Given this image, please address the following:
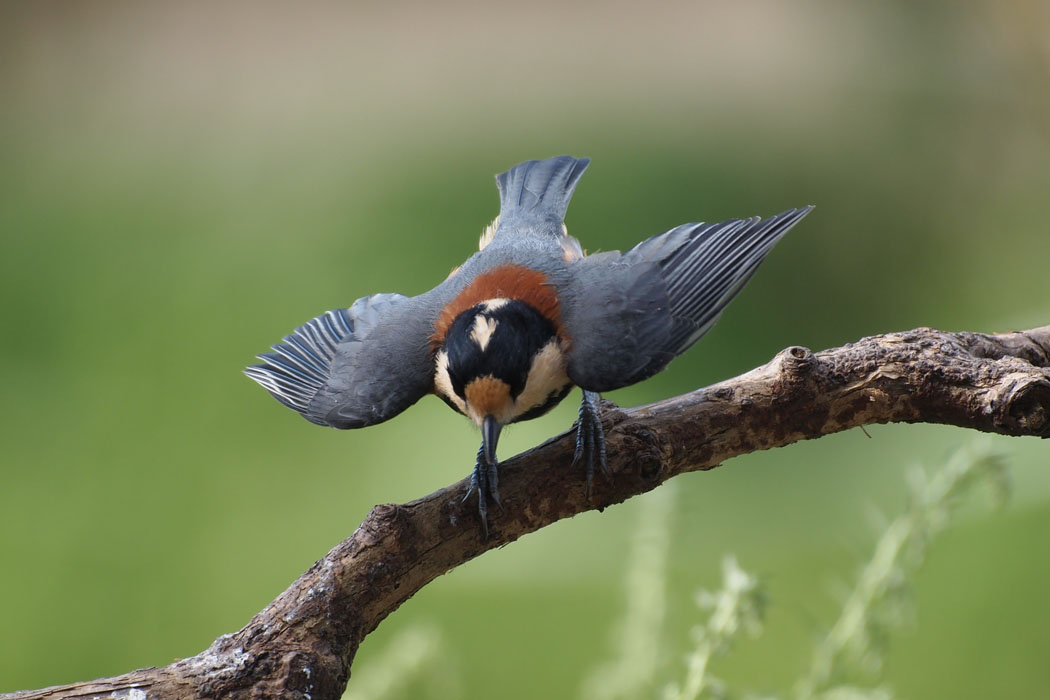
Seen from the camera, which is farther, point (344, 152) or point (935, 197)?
point (344, 152)

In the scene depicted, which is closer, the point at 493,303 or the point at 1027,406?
the point at 1027,406

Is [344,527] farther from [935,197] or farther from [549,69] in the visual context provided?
[935,197]

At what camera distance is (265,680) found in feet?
3.26

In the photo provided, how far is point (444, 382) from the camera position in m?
1.35

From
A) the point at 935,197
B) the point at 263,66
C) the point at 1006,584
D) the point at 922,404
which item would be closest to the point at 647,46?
the point at 935,197

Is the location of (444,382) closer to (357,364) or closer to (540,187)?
(357,364)

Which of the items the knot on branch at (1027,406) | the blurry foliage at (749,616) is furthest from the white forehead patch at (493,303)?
the knot on branch at (1027,406)

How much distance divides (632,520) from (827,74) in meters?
1.85

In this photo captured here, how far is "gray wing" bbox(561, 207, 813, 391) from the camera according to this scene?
1.35 m

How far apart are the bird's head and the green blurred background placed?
878 mm

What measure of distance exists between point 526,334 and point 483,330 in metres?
0.06

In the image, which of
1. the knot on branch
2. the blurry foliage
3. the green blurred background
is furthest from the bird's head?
the green blurred background

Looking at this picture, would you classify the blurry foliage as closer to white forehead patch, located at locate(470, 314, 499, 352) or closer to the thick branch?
the thick branch

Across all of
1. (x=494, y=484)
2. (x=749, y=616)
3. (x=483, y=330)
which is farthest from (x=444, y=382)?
(x=749, y=616)
